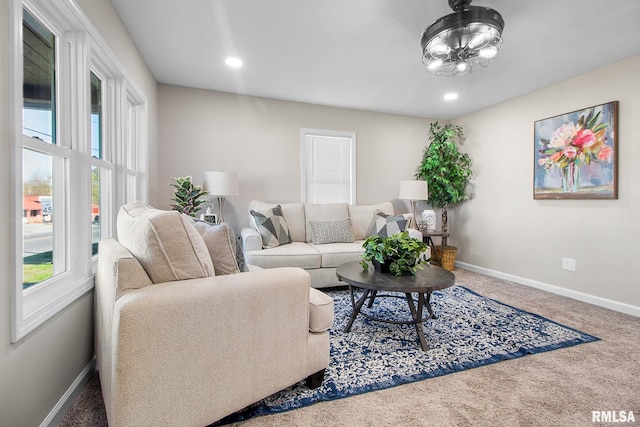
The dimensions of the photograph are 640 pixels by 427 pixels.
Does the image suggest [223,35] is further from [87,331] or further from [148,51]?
[87,331]

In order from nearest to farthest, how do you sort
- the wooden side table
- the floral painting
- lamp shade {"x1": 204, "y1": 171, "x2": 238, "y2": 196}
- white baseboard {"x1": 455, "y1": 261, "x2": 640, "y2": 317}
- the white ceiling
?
the white ceiling, white baseboard {"x1": 455, "y1": 261, "x2": 640, "y2": 317}, the floral painting, lamp shade {"x1": 204, "y1": 171, "x2": 238, "y2": 196}, the wooden side table

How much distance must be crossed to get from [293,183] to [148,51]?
2199mm

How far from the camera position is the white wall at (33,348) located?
1031 millimetres

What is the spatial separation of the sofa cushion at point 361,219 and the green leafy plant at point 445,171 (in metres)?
0.93

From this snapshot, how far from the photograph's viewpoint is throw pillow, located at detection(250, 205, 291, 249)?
335 centimetres

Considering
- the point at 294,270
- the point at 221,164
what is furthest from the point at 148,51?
the point at 294,270

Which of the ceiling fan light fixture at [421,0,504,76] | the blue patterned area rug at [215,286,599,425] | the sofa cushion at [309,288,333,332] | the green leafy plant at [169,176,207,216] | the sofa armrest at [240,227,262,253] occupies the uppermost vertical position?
the ceiling fan light fixture at [421,0,504,76]

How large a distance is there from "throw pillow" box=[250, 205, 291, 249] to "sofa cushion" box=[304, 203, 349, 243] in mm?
334

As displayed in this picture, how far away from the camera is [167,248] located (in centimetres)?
126

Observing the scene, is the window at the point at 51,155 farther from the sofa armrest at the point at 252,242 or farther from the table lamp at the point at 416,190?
the table lamp at the point at 416,190

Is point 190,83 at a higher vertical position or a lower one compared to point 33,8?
higher

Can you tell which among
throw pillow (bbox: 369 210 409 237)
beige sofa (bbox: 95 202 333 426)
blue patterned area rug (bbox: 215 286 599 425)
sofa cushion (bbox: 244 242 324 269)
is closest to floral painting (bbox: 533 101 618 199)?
blue patterned area rug (bbox: 215 286 599 425)

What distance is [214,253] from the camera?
1534 mm

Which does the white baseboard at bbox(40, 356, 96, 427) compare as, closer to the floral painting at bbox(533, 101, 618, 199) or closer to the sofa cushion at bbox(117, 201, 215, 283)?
the sofa cushion at bbox(117, 201, 215, 283)
